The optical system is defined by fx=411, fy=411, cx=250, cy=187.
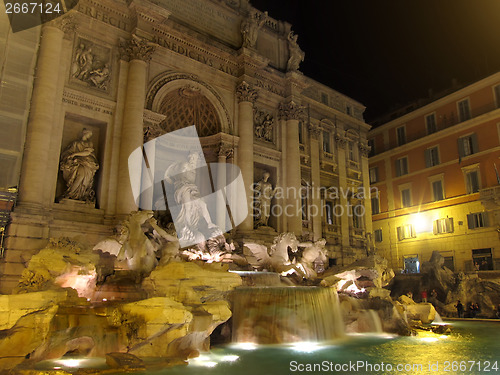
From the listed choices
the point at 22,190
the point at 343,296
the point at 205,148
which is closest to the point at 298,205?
the point at 205,148

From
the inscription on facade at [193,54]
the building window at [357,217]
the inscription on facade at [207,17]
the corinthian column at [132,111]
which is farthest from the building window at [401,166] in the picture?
the corinthian column at [132,111]

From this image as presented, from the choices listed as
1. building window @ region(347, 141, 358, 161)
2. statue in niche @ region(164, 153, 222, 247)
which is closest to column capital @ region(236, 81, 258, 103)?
statue in niche @ region(164, 153, 222, 247)

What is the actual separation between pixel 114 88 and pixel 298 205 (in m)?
9.24

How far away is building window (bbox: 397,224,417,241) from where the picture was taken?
2841 cm

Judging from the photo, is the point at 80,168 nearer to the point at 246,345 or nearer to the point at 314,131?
the point at 246,345

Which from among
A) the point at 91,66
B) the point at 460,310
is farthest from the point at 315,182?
the point at 91,66

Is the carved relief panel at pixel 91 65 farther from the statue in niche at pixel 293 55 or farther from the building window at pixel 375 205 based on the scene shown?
the building window at pixel 375 205

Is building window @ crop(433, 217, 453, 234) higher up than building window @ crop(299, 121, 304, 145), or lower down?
lower down

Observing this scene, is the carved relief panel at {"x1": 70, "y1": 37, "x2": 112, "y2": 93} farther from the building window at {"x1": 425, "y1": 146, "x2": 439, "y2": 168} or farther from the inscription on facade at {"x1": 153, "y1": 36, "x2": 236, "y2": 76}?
the building window at {"x1": 425, "y1": 146, "x2": 439, "y2": 168}

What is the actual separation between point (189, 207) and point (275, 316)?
6296mm

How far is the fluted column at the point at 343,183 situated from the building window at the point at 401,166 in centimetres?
807

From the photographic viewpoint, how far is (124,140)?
1380 cm

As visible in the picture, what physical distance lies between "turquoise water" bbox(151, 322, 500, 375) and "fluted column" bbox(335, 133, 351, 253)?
11857mm

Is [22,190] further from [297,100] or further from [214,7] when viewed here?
[297,100]
